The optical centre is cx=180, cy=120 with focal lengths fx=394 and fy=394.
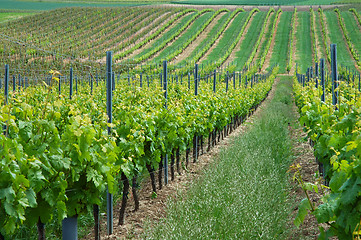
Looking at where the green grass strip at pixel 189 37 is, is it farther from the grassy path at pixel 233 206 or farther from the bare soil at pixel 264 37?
the grassy path at pixel 233 206

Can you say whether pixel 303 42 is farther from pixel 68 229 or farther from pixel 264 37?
pixel 68 229

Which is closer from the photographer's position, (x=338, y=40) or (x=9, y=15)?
(x=338, y=40)

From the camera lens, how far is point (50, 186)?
364 cm

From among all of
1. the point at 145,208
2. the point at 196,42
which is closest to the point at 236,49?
the point at 196,42


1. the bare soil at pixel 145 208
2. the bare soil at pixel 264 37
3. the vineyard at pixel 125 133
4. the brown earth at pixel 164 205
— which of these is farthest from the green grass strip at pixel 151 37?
the bare soil at pixel 145 208

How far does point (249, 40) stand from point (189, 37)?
30.2ft

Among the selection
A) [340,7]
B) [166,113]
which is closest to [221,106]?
[166,113]

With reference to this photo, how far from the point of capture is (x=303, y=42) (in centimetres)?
5803

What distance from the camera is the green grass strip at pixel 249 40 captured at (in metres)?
51.7

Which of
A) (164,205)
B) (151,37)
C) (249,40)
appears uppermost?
(151,37)

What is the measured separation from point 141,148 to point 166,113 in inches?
60.9

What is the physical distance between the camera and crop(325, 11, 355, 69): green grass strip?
154 ft

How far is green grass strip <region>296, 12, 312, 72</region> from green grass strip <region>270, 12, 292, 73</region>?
1570 millimetres

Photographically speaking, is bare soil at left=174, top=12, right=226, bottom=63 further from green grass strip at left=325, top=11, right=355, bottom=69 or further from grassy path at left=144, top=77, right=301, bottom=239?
grassy path at left=144, top=77, right=301, bottom=239
